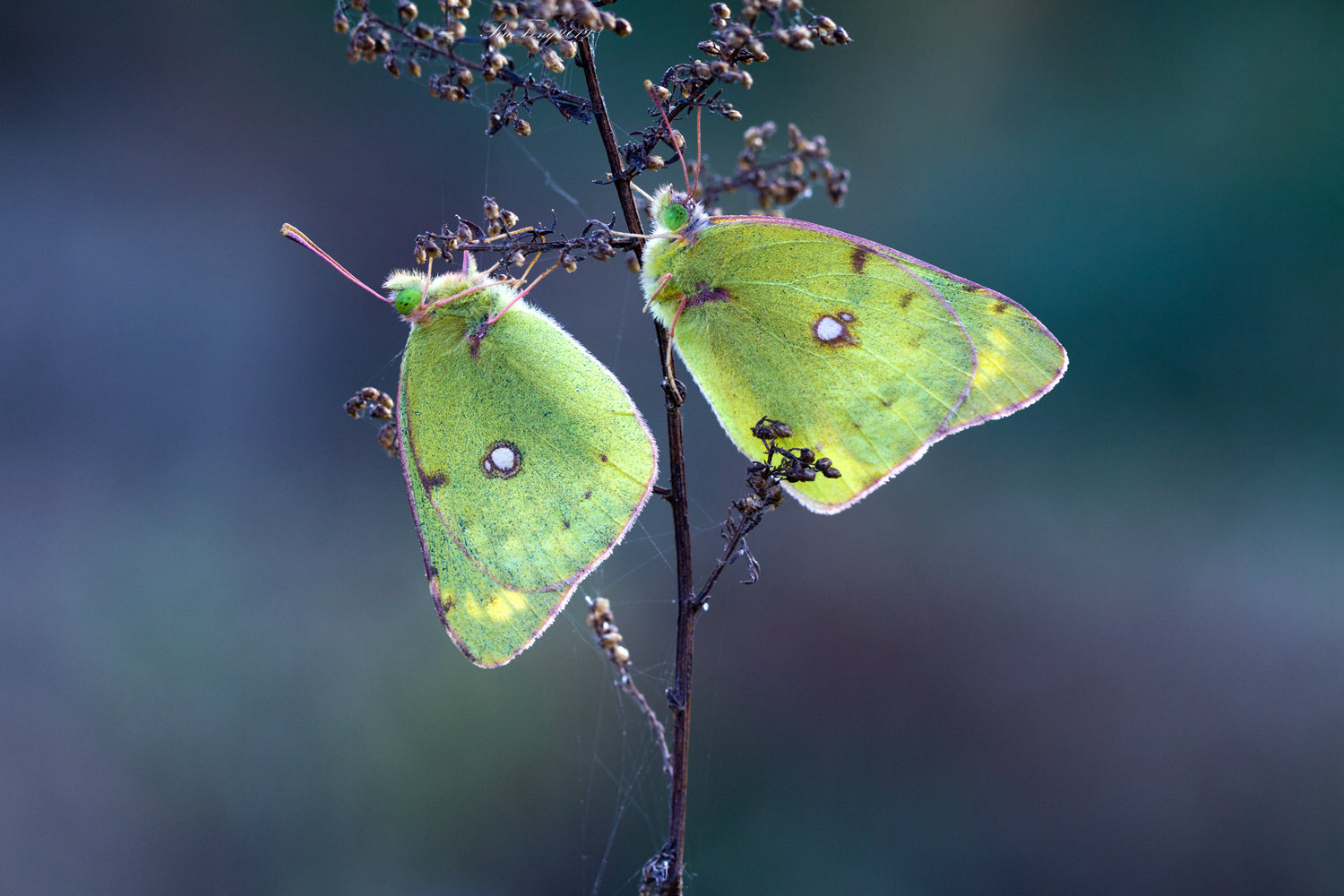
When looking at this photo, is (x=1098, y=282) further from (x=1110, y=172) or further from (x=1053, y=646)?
(x=1053, y=646)

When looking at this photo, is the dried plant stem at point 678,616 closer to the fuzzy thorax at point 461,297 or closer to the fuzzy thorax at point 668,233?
the fuzzy thorax at point 668,233

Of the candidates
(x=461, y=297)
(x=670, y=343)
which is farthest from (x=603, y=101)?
(x=461, y=297)

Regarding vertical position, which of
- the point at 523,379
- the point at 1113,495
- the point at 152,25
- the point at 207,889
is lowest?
the point at 207,889

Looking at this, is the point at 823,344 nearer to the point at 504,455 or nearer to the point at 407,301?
the point at 504,455

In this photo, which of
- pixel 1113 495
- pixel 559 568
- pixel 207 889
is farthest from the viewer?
pixel 1113 495

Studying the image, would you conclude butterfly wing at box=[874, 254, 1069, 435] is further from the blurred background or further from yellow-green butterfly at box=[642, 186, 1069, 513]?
the blurred background

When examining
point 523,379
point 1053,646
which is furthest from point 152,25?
point 1053,646
